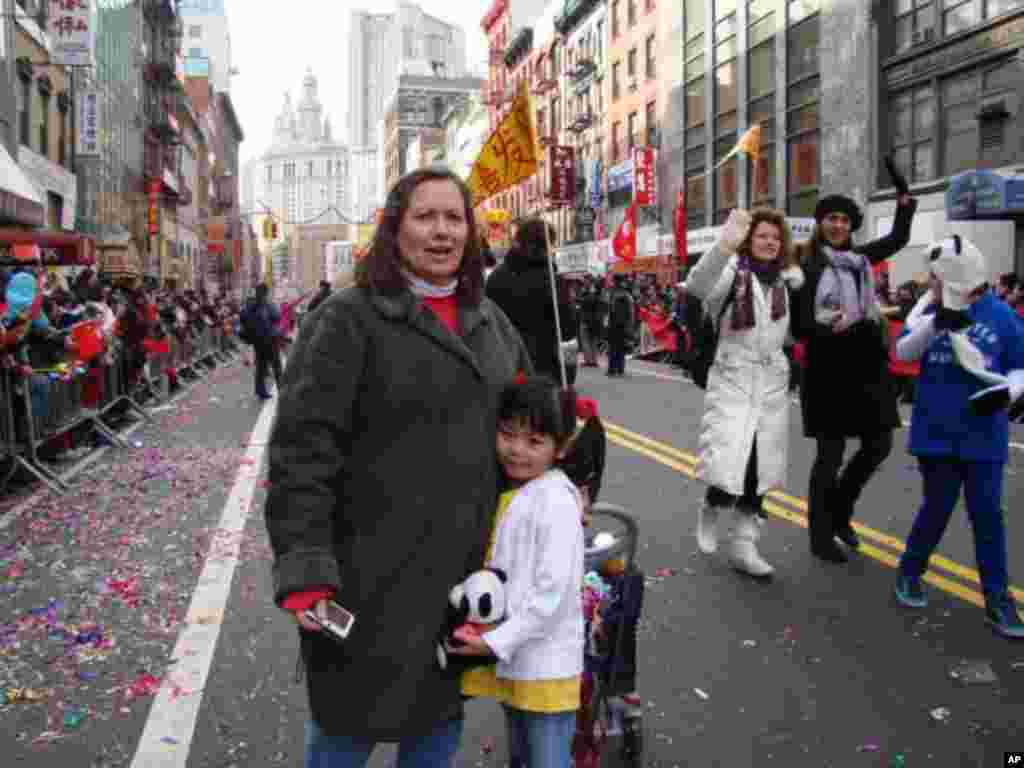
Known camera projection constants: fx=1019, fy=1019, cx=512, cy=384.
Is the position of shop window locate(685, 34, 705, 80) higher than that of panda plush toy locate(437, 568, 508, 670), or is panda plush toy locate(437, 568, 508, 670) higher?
shop window locate(685, 34, 705, 80)

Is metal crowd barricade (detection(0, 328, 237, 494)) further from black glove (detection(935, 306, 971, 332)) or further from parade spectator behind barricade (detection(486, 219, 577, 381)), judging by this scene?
black glove (detection(935, 306, 971, 332))

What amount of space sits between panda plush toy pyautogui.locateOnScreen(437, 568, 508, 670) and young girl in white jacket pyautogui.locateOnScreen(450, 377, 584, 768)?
0.08ft

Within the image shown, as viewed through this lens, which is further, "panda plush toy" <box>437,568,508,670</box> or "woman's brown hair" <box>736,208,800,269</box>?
"woman's brown hair" <box>736,208,800,269</box>

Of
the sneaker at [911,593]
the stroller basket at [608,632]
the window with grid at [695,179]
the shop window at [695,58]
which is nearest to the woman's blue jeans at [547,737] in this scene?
the stroller basket at [608,632]

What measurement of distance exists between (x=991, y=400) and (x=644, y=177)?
37563 millimetres

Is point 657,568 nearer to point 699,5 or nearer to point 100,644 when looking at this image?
point 100,644

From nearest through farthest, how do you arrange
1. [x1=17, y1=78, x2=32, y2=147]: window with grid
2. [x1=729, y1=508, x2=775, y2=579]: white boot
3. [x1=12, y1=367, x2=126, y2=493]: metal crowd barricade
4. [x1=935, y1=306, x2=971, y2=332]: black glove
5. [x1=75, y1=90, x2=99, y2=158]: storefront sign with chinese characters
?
[x1=935, y1=306, x2=971, y2=332]: black glove → [x1=729, y1=508, x2=775, y2=579]: white boot → [x1=12, y1=367, x2=126, y2=493]: metal crowd barricade → [x1=17, y1=78, x2=32, y2=147]: window with grid → [x1=75, y1=90, x2=99, y2=158]: storefront sign with chinese characters

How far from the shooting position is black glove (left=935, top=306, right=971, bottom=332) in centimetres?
467

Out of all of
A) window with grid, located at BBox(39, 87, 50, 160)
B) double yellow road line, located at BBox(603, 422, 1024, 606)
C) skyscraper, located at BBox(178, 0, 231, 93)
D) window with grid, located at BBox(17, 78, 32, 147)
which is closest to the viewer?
double yellow road line, located at BBox(603, 422, 1024, 606)

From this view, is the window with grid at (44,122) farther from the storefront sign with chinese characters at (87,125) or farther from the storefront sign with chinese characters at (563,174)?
the storefront sign with chinese characters at (563,174)

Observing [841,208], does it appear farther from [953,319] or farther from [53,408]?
[53,408]

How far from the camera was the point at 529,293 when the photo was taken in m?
6.04

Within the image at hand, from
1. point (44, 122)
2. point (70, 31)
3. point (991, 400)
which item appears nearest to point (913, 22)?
point (70, 31)

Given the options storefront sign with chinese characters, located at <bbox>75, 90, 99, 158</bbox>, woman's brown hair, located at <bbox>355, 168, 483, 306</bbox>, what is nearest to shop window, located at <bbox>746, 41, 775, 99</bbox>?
storefront sign with chinese characters, located at <bbox>75, 90, 99, 158</bbox>
